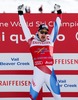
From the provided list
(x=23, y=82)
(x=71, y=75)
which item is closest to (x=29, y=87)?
(x=23, y=82)

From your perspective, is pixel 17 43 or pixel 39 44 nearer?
pixel 39 44

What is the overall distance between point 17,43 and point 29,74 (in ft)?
1.60

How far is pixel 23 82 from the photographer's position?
647 centimetres

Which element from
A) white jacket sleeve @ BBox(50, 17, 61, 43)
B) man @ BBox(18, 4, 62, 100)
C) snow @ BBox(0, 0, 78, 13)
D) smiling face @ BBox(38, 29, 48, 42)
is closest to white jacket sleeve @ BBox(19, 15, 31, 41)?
man @ BBox(18, 4, 62, 100)

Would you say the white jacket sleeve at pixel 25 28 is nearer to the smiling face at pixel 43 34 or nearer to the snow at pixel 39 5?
the smiling face at pixel 43 34

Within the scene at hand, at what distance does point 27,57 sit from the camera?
6.41 metres

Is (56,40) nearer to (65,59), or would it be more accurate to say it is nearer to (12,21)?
(65,59)

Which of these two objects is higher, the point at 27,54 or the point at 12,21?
the point at 12,21

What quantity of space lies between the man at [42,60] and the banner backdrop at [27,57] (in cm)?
36

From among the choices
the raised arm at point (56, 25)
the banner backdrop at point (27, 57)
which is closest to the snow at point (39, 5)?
the banner backdrop at point (27, 57)

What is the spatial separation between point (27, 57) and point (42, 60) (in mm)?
474

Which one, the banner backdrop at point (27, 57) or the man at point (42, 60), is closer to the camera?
the man at point (42, 60)

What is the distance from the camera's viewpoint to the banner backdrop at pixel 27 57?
6.36 metres

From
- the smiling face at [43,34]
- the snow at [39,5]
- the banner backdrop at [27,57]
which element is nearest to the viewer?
the smiling face at [43,34]
